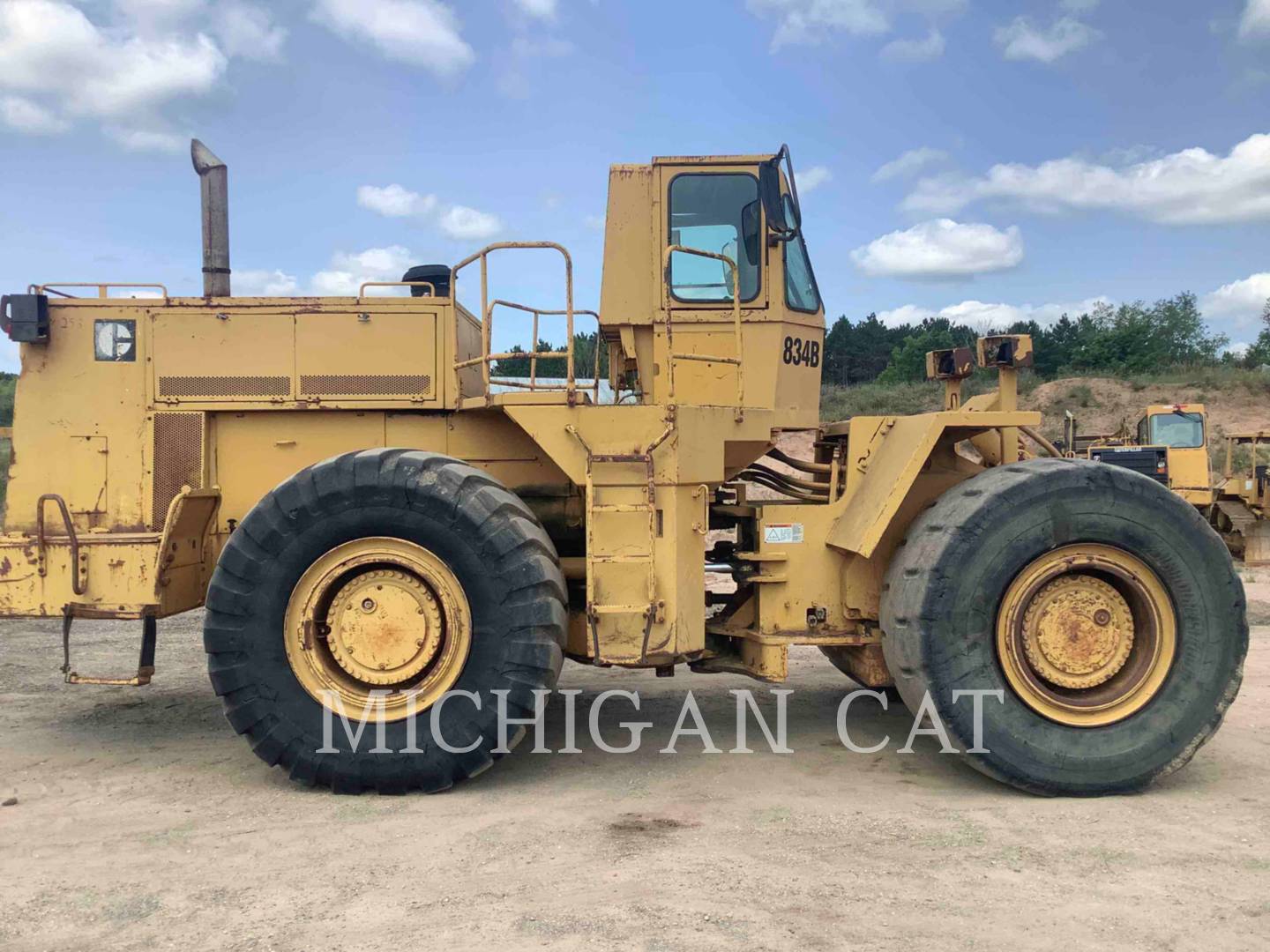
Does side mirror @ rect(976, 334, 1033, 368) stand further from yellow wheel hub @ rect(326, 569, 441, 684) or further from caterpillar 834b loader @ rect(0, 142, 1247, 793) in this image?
yellow wheel hub @ rect(326, 569, 441, 684)

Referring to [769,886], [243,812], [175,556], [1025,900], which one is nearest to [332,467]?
[175,556]

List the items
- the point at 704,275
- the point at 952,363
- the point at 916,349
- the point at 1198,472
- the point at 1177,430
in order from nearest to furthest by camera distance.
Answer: the point at 704,275, the point at 952,363, the point at 1198,472, the point at 1177,430, the point at 916,349

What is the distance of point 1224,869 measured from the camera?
145 inches

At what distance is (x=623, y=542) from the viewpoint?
16.2 feet

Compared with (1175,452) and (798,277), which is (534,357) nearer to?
(798,277)

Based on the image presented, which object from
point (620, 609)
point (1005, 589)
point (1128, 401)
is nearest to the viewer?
point (1005, 589)

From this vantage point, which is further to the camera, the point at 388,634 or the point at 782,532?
the point at 782,532

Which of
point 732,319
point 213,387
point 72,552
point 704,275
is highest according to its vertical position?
point 704,275

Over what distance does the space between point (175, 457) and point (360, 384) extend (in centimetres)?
115

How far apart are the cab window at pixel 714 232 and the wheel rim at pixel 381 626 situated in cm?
221

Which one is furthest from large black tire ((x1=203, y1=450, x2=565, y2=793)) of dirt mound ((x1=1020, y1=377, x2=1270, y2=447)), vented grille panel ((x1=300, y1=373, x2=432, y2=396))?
dirt mound ((x1=1020, y1=377, x2=1270, y2=447))

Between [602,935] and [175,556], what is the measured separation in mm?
3488

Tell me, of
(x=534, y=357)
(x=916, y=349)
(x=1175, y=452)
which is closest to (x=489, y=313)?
(x=534, y=357)

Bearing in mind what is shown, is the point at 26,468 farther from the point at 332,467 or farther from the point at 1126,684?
the point at 1126,684
